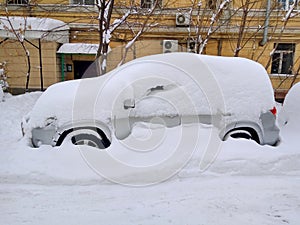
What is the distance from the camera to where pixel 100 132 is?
410 cm

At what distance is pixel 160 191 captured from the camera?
3.28m

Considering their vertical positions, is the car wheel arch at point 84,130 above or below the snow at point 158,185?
above

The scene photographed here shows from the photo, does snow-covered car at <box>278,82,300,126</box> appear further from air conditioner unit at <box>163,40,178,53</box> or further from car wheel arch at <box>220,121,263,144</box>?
air conditioner unit at <box>163,40,178,53</box>

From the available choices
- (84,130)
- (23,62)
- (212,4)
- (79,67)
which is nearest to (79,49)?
(79,67)

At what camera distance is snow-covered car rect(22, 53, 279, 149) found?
4000 millimetres

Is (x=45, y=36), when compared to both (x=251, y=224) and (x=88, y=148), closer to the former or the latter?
(x=88, y=148)

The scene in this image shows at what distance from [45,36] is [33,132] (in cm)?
762

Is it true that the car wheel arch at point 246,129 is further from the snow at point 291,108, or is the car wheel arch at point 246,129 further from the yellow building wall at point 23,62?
the yellow building wall at point 23,62

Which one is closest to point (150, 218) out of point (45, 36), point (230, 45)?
point (45, 36)

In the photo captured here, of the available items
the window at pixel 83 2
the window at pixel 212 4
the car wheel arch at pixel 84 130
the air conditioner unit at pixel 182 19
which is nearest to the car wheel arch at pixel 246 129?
the car wheel arch at pixel 84 130

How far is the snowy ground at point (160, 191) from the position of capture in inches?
108

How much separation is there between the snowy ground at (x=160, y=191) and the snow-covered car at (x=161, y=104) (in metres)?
0.31

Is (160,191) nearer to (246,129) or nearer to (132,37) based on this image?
(246,129)

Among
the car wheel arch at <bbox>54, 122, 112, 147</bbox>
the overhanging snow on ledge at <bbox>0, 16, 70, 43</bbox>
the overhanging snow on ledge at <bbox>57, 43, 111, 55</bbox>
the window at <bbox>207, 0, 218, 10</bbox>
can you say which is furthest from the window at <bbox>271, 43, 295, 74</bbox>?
the car wheel arch at <bbox>54, 122, 112, 147</bbox>
